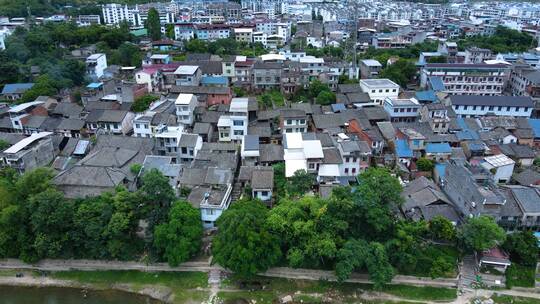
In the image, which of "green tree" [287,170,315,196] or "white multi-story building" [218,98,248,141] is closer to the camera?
"green tree" [287,170,315,196]

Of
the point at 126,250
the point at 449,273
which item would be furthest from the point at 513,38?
the point at 126,250

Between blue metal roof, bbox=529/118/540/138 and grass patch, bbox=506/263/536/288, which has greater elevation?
blue metal roof, bbox=529/118/540/138

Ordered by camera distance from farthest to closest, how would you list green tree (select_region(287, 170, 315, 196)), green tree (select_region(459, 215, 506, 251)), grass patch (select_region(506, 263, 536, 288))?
green tree (select_region(287, 170, 315, 196)), grass patch (select_region(506, 263, 536, 288)), green tree (select_region(459, 215, 506, 251))

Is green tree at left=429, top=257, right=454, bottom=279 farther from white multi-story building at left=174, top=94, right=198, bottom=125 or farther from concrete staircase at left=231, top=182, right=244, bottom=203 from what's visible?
white multi-story building at left=174, top=94, right=198, bottom=125

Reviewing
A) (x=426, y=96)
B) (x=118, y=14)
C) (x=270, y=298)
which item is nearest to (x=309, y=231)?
(x=270, y=298)

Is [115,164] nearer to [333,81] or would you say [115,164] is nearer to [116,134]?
[116,134]

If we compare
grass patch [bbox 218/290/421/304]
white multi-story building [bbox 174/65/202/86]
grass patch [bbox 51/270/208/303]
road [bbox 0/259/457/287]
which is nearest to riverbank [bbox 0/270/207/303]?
grass patch [bbox 51/270/208/303]

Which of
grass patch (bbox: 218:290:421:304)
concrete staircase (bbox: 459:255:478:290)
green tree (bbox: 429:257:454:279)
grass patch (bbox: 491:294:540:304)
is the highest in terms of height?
green tree (bbox: 429:257:454:279)

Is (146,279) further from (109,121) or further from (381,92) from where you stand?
(381,92)
